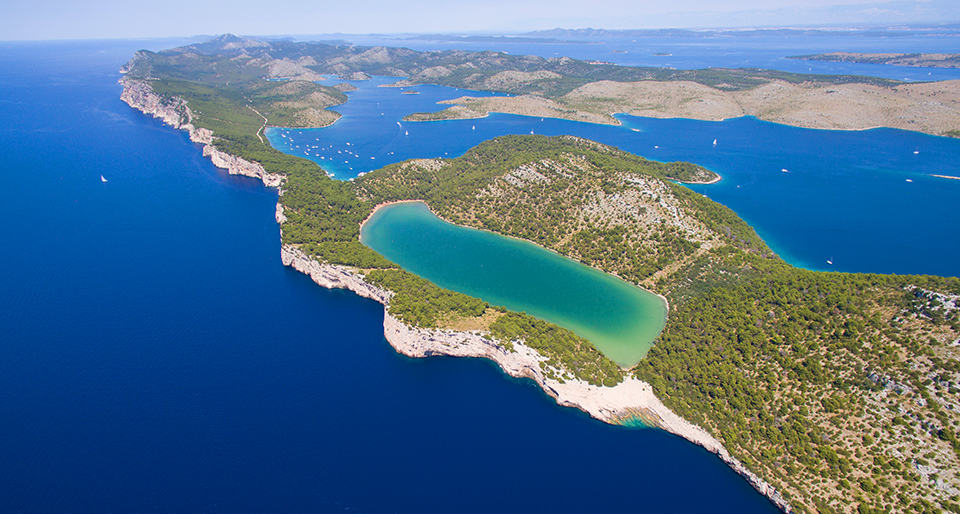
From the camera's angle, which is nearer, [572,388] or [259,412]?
[259,412]

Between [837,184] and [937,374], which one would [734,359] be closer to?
[937,374]

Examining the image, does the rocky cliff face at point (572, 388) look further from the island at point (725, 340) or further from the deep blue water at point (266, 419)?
the deep blue water at point (266, 419)

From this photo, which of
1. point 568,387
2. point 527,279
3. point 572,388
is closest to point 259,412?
point 568,387

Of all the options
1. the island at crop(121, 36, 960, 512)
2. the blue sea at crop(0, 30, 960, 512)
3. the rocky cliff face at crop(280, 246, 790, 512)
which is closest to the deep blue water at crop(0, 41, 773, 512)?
the blue sea at crop(0, 30, 960, 512)

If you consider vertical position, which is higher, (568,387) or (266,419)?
(568,387)

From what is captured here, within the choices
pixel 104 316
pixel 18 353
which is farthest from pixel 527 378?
pixel 18 353

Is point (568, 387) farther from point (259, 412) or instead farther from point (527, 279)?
point (259, 412)

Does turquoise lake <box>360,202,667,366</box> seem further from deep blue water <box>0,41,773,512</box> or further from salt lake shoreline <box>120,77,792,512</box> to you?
deep blue water <box>0,41,773,512</box>

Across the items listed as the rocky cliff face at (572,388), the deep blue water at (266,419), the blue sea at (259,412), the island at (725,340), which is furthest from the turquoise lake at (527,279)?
the deep blue water at (266,419)
